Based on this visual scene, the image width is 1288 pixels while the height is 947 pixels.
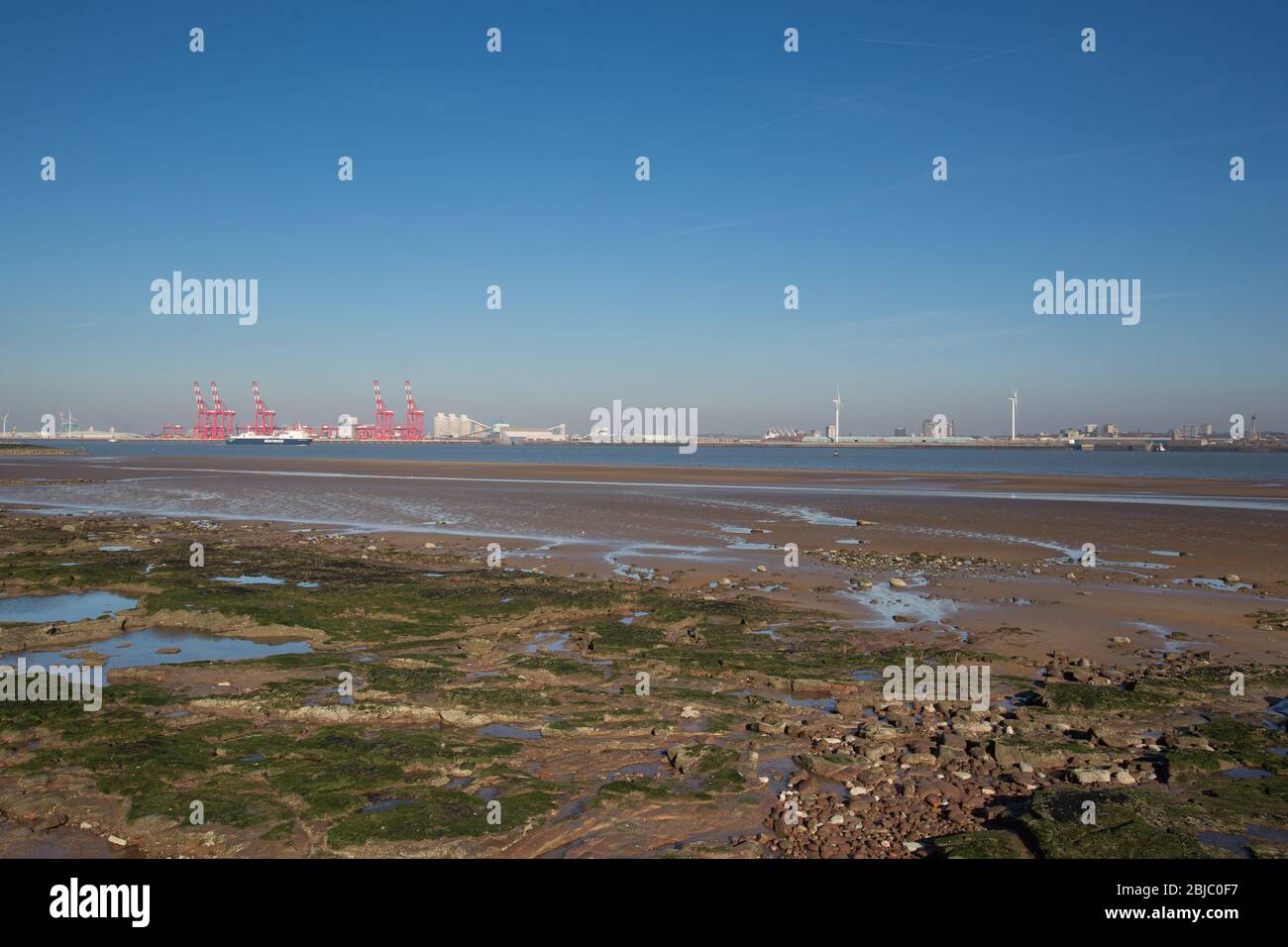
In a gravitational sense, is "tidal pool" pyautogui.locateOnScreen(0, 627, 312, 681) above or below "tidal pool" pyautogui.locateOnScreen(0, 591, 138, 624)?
below

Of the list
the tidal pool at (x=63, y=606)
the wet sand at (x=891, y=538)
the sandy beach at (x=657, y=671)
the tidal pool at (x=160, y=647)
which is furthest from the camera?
the wet sand at (x=891, y=538)

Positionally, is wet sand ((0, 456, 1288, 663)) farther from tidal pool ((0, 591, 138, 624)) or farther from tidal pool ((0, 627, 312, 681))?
tidal pool ((0, 591, 138, 624))

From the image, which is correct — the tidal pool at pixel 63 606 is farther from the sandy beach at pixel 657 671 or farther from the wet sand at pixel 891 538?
the wet sand at pixel 891 538

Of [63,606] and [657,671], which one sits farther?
[63,606]

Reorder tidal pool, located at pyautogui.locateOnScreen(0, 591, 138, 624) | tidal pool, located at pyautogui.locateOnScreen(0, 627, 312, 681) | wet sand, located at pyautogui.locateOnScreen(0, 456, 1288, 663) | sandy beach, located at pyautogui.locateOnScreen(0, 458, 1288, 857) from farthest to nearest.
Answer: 1. wet sand, located at pyautogui.locateOnScreen(0, 456, 1288, 663)
2. tidal pool, located at pyautogui.locateOnScreen(0, 591, 138, 624)
3. tidal pool, located at pyautogui.locateOnScreen(0, 627, 312, 681)
4. sandy beach, located at pyautogui.locateOnScreen(0, 458, 1288, 857)

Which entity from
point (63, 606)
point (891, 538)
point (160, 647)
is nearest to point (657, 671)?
point (160, 647)

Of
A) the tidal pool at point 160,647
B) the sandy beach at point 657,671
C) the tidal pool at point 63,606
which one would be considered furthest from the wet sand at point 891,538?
the tidal pool at point 63,606

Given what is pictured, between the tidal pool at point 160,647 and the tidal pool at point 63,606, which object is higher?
the tidal pool at point 63,606

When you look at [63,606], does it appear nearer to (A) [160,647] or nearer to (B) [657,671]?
(A) [160,647]

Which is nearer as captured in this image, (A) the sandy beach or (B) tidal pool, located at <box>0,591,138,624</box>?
(A) the sandy beach

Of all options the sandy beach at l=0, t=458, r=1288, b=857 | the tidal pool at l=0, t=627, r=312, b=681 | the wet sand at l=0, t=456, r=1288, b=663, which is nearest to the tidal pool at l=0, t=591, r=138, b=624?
the sandy beach at l=0, t=458, r=1288, b=857

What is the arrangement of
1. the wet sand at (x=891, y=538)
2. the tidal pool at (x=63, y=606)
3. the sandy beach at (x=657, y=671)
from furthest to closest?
1. the wet sand at (x=891, y=538)
2. the tidal pool at (x=63, y=606)
3. the sandy beach at (x=657, y=671)
